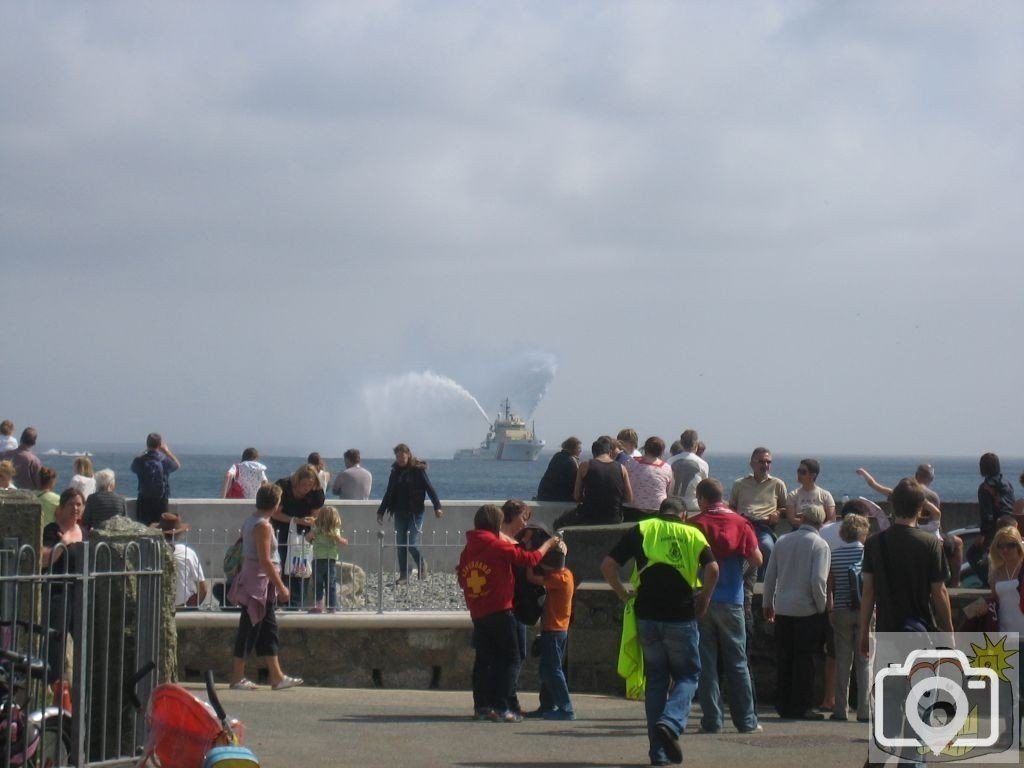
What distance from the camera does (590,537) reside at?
15.0 m

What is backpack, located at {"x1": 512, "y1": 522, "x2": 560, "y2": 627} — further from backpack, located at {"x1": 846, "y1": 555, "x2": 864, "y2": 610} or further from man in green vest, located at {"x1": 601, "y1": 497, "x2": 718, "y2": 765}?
backpack, located at {"x1": 846, "y1": 555, "x2": 864, "y2": 610}

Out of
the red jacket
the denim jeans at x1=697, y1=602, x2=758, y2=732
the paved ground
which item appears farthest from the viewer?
the red jacket

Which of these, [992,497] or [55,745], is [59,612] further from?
[992,497]

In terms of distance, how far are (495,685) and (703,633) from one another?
168cm

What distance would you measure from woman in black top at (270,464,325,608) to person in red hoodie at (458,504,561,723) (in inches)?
149

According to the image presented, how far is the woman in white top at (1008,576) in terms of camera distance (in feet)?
36.4

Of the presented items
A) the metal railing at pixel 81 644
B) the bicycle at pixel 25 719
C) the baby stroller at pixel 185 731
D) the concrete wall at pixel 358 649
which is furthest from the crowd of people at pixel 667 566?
the baby stroller at pixel 185 731

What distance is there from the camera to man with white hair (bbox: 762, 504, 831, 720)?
12.5 m

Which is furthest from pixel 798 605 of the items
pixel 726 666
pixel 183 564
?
pixel 183 564

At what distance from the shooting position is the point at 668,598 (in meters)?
10.2

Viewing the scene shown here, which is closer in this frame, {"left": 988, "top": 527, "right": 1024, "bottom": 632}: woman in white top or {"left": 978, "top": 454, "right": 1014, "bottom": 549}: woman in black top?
{"left": 988, "top": 527, "right": 1024, "bottom": 632}: woman in white top

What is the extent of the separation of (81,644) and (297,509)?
738cm

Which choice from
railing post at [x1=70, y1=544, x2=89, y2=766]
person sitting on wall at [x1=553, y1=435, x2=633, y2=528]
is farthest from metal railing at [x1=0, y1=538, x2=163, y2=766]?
person sitting on wall at [x1=553, y1=435, x2=633, y2=528]

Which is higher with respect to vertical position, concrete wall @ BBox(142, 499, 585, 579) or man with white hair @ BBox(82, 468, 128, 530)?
man with white hair @ BBox(82, 468, 128, 530)
